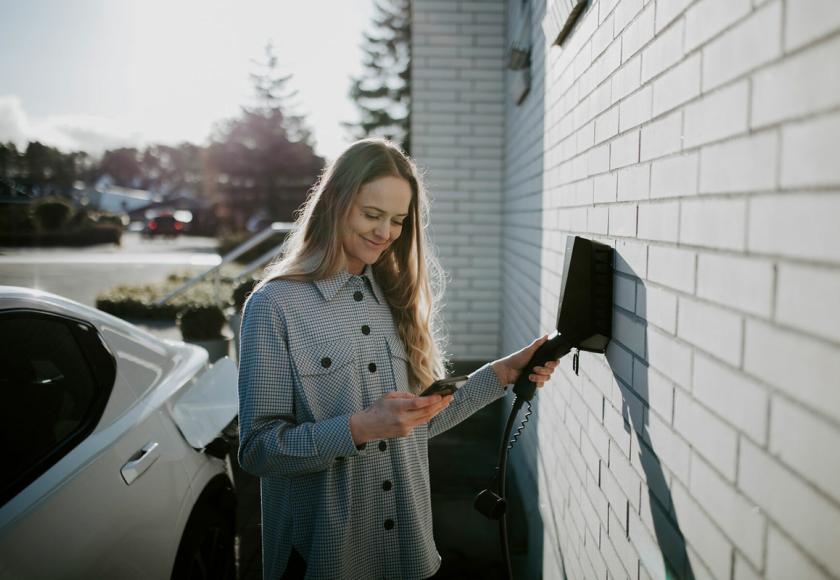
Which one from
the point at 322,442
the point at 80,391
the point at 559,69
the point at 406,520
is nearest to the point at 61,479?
the point at 80,391

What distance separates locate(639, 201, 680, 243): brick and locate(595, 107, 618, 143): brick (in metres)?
0.40

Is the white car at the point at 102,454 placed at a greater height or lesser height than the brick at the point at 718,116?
lesser

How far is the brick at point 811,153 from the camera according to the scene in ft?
→ 2.62

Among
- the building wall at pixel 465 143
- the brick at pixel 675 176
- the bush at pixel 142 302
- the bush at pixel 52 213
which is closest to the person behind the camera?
the brick at pixel 675 176

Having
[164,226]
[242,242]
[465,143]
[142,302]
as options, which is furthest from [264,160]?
[465,143]

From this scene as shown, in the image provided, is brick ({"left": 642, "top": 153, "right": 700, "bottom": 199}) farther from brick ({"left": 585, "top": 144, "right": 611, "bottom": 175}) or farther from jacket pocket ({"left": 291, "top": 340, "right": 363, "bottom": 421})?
jacket pocket ({"left": 291, "top": 340, "right": 363, "bottom": 421})

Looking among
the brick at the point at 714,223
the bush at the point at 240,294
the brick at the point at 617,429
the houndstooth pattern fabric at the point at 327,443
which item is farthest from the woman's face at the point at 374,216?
the bush at the point at 240,294

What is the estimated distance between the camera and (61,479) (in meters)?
1.81

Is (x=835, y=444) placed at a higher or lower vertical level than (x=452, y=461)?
higher

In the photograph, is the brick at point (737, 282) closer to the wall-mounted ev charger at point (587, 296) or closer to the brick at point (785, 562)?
the brick at point (785, 562)

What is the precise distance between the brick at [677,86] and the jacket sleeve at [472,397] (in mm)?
1045

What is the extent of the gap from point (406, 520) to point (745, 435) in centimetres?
123

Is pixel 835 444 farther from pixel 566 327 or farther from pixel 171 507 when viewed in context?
pixel 171 507

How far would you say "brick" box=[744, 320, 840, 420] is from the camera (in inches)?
31.4
